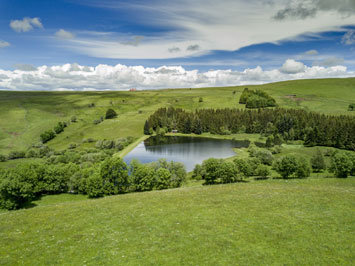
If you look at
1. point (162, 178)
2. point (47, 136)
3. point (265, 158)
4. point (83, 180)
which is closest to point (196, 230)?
point (162, 178)

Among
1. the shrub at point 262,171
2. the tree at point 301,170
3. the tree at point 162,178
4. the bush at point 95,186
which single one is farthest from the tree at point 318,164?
the bush at point 95,186

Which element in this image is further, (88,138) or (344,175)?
(88,138)

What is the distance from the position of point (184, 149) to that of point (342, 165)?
81.1m

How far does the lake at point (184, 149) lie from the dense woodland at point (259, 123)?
66.8 feet

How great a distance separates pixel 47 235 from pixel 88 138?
435ft

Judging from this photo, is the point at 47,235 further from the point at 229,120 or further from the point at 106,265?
the point at 229,120

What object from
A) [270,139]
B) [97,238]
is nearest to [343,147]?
[270,139]

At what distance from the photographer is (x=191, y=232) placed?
23781 millimetres

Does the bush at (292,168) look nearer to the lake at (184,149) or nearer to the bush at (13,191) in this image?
the lake at (184,149)

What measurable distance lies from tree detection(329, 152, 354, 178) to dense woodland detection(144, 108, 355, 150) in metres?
59.8

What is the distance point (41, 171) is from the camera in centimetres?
6281

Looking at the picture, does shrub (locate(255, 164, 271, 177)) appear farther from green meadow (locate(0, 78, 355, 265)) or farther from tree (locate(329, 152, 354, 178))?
green meadow (locate(0, 78, 355, 265))

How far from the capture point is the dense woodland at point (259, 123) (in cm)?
12391

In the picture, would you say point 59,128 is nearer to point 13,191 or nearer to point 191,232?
point 13,191
